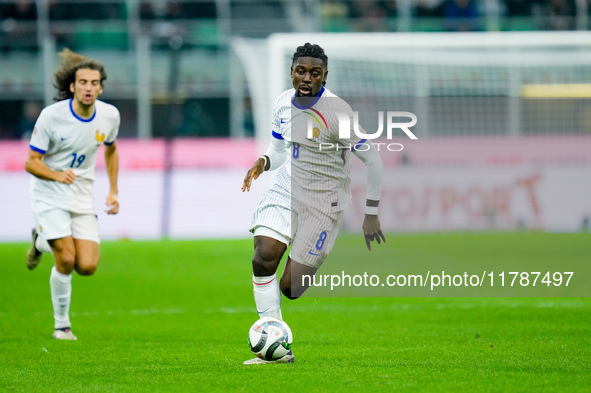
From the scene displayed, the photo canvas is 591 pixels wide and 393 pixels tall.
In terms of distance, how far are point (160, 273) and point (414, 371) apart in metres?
8.22

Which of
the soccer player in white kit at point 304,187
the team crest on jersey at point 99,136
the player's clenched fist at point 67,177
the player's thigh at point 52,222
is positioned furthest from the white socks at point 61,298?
the soccer player in white kit at point 304,187

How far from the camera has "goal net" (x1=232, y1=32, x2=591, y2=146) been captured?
1555 centimetres

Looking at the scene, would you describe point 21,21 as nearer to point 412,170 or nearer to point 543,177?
point 412,170

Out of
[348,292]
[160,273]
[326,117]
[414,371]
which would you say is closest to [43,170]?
[326,117]

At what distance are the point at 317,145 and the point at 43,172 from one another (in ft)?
8.79

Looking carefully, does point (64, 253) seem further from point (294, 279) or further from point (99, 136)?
point (294, 279)

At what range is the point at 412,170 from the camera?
48.1 ft

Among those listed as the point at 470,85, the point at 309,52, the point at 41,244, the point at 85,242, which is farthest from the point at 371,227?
the point at 470,85

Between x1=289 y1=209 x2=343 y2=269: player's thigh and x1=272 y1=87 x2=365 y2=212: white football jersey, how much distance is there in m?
0.08

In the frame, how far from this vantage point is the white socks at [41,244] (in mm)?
8080

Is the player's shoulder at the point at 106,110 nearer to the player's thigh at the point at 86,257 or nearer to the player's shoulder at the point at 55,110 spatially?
the player's shoulder at the point at 55,110

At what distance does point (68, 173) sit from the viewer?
766 cm

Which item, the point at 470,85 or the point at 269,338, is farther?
the point at 470,85

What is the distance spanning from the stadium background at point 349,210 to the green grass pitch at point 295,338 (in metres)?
0.04
